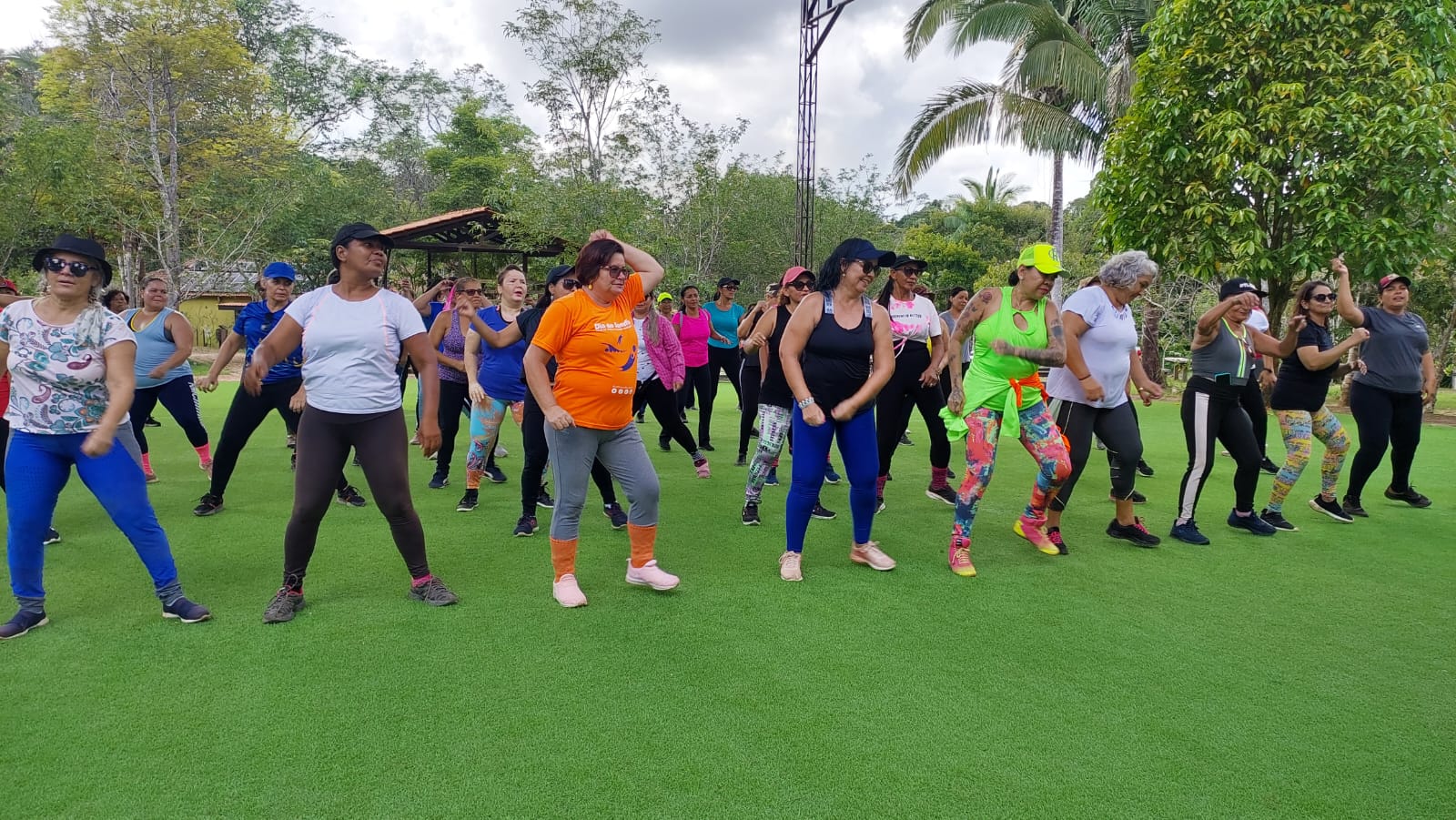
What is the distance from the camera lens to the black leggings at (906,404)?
6320 mm

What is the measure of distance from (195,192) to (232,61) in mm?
3566

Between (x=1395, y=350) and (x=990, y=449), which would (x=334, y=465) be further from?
(x=1395, y=350)

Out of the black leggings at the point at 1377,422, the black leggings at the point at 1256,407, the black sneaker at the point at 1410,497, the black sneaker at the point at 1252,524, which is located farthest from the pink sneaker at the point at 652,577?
the black sneaker at the point at 1410,497

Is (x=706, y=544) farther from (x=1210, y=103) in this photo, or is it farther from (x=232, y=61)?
(x=232, y=61)

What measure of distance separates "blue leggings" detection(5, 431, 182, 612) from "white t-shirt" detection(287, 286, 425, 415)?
909 millimetres

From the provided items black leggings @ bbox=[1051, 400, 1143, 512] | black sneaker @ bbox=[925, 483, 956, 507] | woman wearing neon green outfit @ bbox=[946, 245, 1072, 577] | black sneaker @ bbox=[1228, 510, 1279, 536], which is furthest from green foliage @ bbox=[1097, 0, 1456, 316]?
woman wearing neon green outfit @ bbox=[946, 245, 1072, 577]

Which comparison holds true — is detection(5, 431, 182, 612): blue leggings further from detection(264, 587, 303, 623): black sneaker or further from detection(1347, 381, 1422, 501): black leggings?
detection(1347, 381, 1422, 501): black leggings

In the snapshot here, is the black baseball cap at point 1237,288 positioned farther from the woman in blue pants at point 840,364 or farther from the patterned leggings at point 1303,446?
the woman in blue pants at point 840,364

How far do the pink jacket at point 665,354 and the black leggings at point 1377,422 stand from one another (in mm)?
5263

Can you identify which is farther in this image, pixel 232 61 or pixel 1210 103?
pixel 232 61

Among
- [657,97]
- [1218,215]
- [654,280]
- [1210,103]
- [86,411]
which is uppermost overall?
[657,97]

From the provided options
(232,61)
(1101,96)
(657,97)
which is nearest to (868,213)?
(657,97)

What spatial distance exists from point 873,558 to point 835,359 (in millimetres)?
1285

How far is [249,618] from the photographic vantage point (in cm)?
391
